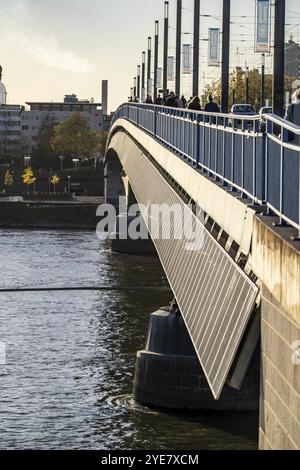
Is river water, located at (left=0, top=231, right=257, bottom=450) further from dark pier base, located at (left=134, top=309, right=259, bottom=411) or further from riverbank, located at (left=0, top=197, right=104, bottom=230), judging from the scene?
riverbank, located at (left=0, top=197, right=104, bottom=230)

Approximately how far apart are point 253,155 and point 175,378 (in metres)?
11.5

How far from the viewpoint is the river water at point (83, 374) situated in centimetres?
2445

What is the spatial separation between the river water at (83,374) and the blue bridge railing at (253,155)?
472 centimetres

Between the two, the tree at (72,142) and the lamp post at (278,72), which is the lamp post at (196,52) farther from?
the tree at (72,142)

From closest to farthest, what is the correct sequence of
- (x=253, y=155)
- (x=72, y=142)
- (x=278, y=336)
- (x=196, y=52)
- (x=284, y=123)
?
(x=278, y=336) < (x=284, y=123) < (x=253, y=155) < (x=196, y=52) < (x=72, y=142)

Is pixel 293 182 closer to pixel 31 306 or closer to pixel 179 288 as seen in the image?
pixel 179 288

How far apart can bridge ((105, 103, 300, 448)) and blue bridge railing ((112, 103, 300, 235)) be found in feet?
0.05

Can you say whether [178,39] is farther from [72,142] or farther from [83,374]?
[72,142]

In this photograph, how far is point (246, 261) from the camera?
615 inches

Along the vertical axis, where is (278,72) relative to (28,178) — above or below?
above

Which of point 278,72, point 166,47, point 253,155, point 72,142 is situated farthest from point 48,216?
point 253,155

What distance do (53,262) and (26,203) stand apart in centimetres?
4433

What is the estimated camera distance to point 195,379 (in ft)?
86.6

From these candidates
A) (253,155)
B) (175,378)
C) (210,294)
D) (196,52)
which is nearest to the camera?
(253,155)
